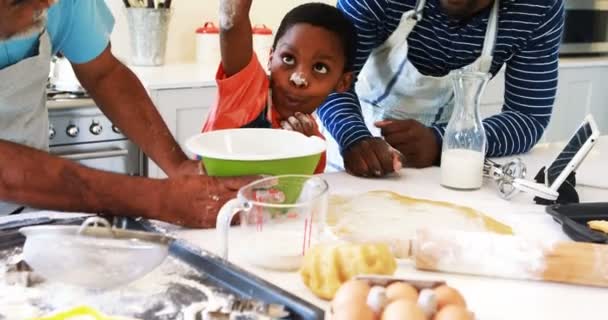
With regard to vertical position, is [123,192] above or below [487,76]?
below

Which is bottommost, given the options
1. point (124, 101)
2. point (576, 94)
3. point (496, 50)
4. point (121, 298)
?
point (576, 94)

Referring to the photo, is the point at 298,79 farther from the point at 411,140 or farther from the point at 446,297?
the point at 446,297

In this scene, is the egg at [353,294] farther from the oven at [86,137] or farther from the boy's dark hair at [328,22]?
the oven at [86,137]

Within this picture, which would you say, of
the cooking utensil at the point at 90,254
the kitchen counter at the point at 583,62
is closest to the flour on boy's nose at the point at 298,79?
the cooking utensil at the point at 90,254

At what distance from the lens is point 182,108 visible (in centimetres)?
237

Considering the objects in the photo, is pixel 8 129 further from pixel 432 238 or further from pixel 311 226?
pixel 432 238

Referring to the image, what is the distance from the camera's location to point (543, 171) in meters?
1.36

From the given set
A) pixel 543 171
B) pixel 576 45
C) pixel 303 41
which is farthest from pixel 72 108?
pixel 576 45

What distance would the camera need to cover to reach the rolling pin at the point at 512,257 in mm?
895

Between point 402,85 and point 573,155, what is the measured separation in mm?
492

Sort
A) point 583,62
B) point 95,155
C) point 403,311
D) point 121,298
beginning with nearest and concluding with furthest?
point 403,311, point 121,298, point 95,155, point 583,62

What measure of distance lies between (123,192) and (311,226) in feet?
0.93

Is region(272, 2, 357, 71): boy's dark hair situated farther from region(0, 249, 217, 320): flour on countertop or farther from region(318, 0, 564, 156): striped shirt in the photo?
region(0, 249, 217, 320): flour on countertop

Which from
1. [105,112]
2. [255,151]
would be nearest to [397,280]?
[255,151]
